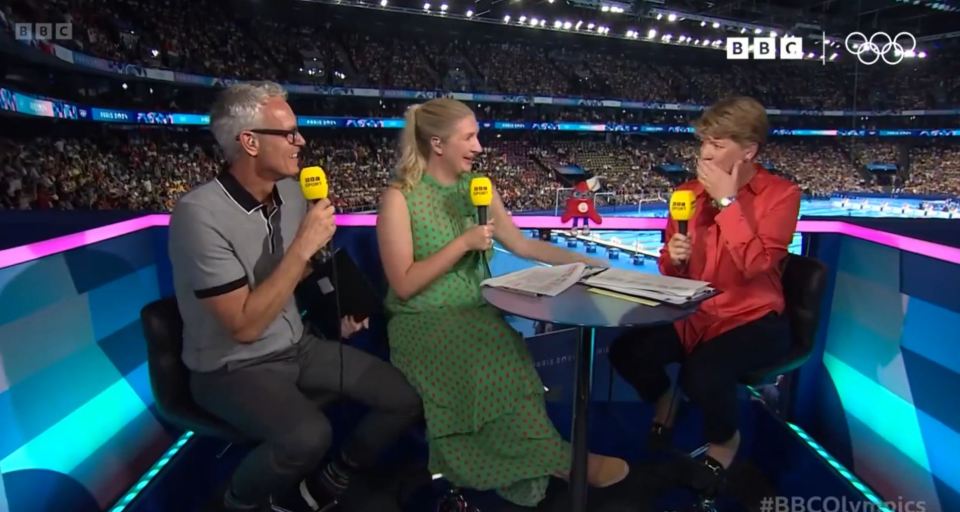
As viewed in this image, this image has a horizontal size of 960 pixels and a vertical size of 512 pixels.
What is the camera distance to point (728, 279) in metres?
1.80

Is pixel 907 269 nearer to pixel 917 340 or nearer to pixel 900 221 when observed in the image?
pixel 917 340

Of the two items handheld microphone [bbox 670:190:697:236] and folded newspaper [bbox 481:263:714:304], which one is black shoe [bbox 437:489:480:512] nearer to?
folded newspaper [bbox 481:263:714:304]

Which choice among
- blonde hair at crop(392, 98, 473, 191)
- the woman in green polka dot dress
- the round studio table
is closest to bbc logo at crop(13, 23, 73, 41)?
blonde hair at crop(392, 98, 473, 191)

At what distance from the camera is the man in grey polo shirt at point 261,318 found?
1448 millimetres

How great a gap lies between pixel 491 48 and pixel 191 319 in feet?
77.0

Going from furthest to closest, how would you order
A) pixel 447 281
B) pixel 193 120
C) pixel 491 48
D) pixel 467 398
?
1. pixel 491 48
2. pixel 193 120
3. pixel 447 281
4. pixel 467 398

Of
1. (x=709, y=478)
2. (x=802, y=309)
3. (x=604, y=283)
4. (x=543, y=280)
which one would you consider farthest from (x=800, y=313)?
(x=543, y=280)

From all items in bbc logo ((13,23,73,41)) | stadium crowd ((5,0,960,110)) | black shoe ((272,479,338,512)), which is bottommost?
black shoe ((272,479,338,512))

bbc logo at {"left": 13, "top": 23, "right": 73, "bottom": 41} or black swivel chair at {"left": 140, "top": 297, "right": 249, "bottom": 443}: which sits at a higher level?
bbc logo at {"left": 13, "top": 23, "right": 73, "bottom": 41}

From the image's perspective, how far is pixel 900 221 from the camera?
2.75 meters

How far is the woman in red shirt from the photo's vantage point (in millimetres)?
1676

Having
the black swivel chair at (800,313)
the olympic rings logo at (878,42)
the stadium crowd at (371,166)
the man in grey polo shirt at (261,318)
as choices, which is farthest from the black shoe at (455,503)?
the olympic rings logo at (878,42)

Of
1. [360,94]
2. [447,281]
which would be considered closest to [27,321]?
[447,281]

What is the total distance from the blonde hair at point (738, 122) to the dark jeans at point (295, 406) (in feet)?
3.77
